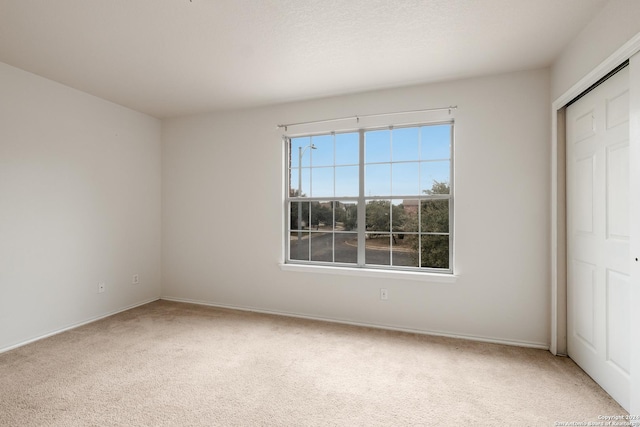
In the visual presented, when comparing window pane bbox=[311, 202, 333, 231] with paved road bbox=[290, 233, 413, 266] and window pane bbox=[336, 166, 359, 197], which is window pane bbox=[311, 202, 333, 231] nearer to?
paved road bbox=[290, 233, 413, 266]

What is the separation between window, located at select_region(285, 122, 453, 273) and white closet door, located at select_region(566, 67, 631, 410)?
3.26 feet

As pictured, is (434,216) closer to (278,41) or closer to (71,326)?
(278,41)

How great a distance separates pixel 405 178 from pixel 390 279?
3.67ft

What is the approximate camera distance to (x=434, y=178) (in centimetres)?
323

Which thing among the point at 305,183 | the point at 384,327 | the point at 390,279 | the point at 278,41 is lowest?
the point at 384,327

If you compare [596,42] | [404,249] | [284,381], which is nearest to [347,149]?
[404,249]

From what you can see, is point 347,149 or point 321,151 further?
point 321,151

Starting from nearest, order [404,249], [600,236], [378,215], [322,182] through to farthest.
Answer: [600,236]
[404,249]
[378,215]
[322,182]

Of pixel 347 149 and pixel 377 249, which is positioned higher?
pixel 347 149

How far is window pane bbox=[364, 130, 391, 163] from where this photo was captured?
3402mm

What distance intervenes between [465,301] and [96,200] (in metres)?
4.24

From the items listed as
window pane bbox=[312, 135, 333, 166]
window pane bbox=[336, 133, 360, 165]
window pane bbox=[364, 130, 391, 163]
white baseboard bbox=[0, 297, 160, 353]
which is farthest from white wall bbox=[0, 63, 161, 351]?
window pane bbox=[364, 130, 391, 163]

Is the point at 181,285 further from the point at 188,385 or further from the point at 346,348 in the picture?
the point at 346,348

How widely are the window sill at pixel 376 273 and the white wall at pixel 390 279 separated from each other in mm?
57
